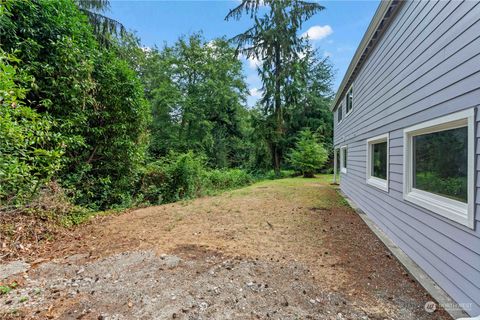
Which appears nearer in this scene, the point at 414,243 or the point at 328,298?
the point at 328,298

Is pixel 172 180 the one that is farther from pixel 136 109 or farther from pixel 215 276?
pixel 215 276

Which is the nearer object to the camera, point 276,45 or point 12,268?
point 12,268

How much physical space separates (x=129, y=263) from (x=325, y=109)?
18686 mm

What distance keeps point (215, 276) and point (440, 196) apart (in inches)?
110

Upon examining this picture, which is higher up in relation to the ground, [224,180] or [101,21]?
[101,21]

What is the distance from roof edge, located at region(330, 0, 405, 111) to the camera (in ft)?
13.1

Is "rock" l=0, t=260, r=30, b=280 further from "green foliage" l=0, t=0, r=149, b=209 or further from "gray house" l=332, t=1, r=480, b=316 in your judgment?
"gray house" l=332, t=1, r=480, b=316

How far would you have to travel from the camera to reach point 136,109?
21.7 ft

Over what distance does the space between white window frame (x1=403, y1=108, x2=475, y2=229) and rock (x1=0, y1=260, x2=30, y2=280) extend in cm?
487

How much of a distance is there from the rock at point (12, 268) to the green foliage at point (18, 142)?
1.11 m

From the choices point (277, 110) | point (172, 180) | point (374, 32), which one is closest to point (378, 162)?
point (374, 32)

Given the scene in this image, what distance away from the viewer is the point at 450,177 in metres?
2.57

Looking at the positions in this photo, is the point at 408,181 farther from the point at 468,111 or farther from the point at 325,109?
the point at 325,109

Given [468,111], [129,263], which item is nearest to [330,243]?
[468,111]
